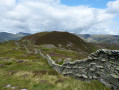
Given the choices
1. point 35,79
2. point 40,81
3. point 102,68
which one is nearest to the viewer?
point 102,68

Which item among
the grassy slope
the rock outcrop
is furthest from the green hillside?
the rock outcrop

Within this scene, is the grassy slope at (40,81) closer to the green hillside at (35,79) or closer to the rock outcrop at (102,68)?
the green hillside at (35,79)

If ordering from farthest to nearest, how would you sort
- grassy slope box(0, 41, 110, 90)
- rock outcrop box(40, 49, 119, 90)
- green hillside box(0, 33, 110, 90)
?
green hillside box(0, 33, 110, 90) → grassy slope box(0, 41, 110, 90) → rock outcrop box(40, 49, 119, 90)

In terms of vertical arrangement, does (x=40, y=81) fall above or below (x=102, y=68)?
below

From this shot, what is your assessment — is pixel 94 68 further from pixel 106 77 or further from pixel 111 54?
pixel 111 54

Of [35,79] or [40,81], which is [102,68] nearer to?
[40,81]

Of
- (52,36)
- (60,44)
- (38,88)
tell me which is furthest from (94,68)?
(52,36)

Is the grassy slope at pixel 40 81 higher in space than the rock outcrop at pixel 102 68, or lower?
lower

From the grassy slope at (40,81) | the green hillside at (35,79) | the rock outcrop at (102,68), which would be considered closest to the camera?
the rock outcrop at (102,68)

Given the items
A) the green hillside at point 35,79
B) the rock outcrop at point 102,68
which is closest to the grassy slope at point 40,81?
the green hillside at point 35,79

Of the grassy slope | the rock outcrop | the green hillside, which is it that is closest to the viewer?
the rock outcrop

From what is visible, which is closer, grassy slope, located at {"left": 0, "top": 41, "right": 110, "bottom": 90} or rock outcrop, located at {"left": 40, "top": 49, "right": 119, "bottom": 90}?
rock outcrop, located at {"left": 40, "top": 49, "right": 119, "bottom": 90}

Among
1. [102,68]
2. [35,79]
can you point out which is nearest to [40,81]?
[35,79]

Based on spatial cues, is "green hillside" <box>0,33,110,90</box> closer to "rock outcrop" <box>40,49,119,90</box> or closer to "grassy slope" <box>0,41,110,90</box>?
"grassy slope" <box>0,41,110,90</box>
